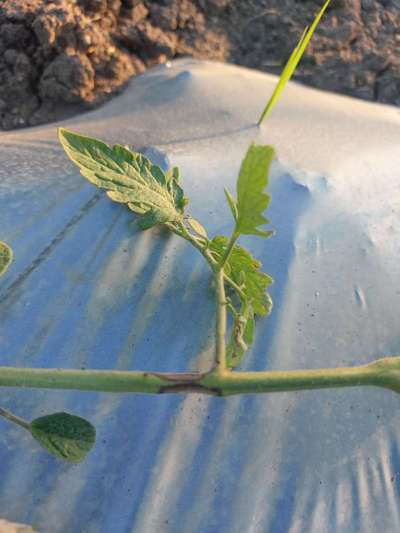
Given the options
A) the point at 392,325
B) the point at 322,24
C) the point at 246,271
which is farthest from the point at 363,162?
the point at 322,24

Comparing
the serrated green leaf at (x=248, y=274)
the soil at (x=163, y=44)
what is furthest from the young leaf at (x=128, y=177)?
the soil at (x=163, y=44)

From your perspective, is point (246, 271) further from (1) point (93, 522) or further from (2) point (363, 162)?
(2) point (363, 162)

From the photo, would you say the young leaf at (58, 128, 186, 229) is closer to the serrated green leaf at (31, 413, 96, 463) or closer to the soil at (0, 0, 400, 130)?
the serrated green leaf at (31, 413, 96, 463)

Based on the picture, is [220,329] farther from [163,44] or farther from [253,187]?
[163,44]

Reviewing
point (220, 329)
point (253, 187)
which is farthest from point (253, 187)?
point (220, 329)

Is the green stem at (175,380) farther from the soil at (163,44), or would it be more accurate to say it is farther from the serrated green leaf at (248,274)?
the soil at (163,44)

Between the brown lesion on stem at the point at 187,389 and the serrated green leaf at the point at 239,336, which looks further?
the serrated green leaf at the point at 239,336
